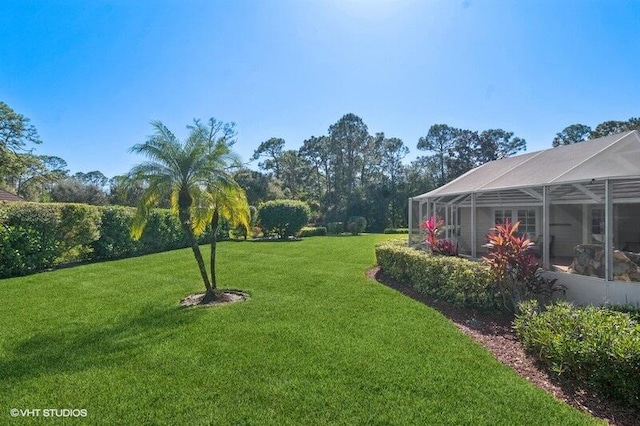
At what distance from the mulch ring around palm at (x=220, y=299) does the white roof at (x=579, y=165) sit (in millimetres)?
7316

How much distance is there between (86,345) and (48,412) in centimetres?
218

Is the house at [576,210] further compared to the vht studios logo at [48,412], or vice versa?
the house at [576,210]

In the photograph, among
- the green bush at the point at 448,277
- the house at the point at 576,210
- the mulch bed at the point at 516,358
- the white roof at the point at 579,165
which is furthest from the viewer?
the green bush at the point at 448,277

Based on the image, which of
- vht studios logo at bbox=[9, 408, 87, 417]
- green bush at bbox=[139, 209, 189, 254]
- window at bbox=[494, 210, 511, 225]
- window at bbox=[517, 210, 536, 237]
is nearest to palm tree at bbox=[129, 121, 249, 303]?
vht studios logo at bbox=[9, 408, 87, 417]

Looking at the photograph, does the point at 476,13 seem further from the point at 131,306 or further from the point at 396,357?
the point at 131,306

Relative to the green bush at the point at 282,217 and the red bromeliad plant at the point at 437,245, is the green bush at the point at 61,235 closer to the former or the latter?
the green bush at the point at 282,217

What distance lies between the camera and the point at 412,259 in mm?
10133

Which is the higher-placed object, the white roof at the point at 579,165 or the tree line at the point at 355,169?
the tree line at the point at 355,169

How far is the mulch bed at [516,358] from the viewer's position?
3.97 metres

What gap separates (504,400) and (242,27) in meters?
10.9

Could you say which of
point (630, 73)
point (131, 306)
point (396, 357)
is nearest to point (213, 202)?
point (131, 306)

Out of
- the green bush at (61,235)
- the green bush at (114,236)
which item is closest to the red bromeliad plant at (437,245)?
the green bush at (61,235)

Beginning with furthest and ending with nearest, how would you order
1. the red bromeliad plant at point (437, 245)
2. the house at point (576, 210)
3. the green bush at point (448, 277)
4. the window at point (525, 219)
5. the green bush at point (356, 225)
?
1. the green bush at point (356, 225)
2. the window at point (525, 219)
3. the red bromeliad plant at point (437, 245)
4. the green bush at point (448, 277)
5. the house at point (576, 210)

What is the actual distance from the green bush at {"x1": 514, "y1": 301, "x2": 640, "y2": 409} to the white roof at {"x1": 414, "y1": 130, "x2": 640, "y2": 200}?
3.05m
